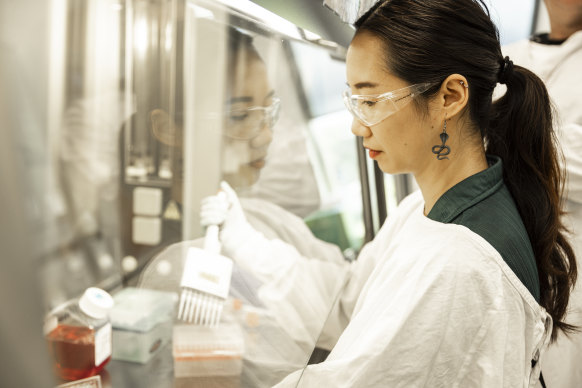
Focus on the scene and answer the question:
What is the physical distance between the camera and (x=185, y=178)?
0.90 meters

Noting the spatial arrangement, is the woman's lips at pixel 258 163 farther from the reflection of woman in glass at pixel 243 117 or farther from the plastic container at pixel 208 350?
the plastic container at pixel 208 350

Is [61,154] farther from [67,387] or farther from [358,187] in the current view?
[358,187]

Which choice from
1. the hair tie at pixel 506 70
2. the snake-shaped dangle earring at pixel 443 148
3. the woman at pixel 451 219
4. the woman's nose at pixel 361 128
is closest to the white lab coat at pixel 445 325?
the woman at pixel 451 219

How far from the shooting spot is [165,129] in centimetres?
83

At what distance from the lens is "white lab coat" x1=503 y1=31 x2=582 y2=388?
1.54m

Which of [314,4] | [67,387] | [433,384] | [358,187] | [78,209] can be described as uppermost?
[314,4]

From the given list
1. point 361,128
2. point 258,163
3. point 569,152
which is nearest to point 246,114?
point 258,163

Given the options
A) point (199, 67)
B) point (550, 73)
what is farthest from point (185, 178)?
point (550, 73)

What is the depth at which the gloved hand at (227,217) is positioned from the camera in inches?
38.8

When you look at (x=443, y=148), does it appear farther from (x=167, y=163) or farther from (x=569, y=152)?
(x=569, y=152)

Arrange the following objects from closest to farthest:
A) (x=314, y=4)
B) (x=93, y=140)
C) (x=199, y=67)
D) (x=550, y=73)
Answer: (x=93, y=140)
(x=199, y=67)
(x=314, y=4)
(x=550, y=73)

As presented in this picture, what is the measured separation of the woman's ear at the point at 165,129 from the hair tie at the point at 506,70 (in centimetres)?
70

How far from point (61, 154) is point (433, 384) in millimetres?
770

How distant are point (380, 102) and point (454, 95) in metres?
0.15
